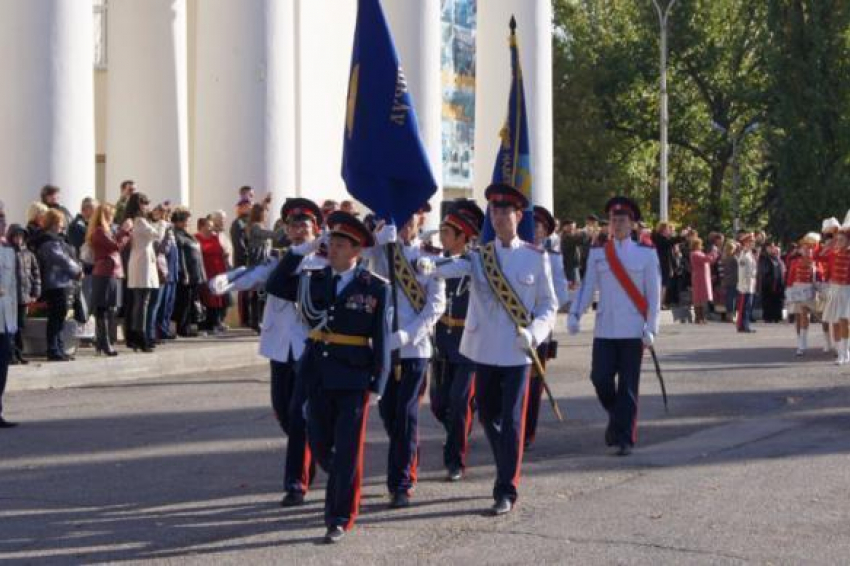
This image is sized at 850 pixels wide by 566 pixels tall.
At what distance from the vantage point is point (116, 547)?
920cm

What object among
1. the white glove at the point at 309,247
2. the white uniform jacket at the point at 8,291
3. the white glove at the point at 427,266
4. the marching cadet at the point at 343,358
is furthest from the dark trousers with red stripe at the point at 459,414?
the white uniform jacket at the point at 8,291

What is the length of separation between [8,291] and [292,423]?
495 cm

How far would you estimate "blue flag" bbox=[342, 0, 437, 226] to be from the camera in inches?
427

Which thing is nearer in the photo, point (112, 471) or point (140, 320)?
point (112, 471)

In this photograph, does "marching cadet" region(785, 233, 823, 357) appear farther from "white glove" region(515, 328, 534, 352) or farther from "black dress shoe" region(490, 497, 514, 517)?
"black dress shoe" region(490, 497, 514, 517)

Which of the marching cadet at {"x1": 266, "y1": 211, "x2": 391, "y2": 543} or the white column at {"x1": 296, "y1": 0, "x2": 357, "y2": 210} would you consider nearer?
the marching cadet at {"x1": 266, "y1": 211, "x2": 391, "y2": 543}

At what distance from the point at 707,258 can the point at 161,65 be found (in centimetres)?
1290

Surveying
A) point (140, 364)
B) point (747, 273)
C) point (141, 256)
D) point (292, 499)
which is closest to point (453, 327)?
point (292, 499)

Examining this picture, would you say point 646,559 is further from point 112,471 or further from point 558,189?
point 558,189

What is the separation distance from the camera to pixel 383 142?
A: 10891 mm

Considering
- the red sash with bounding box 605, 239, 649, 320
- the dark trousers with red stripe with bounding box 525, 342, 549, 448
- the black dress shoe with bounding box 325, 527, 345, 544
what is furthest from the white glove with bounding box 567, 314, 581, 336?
the black dress shoe with bounding box 325, 527, 345, 544

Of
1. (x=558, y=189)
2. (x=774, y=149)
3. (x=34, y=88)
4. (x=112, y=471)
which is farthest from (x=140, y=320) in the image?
(x=558, y=189)

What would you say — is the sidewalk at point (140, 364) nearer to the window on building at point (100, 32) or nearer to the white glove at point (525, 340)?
the white glove at point (525, 340)

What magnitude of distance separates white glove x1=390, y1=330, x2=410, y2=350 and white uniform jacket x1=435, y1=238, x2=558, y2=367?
2.58 ft
